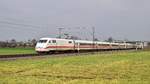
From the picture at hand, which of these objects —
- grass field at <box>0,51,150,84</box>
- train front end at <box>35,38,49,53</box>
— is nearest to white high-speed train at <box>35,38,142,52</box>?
train front end at <box>35,38,49,53</box>

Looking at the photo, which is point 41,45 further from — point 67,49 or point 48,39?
point 67,49

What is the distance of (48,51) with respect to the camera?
189 ft

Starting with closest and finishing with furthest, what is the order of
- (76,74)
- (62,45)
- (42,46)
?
(76,74) → (42,46) → (62,45)

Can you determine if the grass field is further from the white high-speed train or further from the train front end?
the white high-speed train

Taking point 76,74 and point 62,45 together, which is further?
point 62,45

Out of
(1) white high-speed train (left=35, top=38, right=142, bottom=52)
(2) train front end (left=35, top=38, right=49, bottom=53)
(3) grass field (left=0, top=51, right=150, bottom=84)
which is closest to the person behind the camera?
(3) grass field (left=0, top=51, right=150, bottom=84)

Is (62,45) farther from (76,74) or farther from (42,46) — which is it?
(76,74)

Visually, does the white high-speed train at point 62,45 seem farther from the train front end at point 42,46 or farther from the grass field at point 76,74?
the grass field at point 76,74

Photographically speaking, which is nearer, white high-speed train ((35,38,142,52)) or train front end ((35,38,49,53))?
train front end ((35,38,49,53))

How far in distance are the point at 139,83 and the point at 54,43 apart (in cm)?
4359

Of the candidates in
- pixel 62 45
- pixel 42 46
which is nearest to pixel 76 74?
pixel 42 46

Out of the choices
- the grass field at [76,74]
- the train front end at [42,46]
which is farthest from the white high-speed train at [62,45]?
the grass field at [76,74]

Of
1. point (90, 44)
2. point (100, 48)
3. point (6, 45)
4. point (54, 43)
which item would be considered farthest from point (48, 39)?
point (6, 45)

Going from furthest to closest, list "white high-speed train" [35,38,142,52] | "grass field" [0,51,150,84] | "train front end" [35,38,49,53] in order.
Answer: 1. "white high-speed train" [35,38,142,52]
2. "train front end" [35,38,49,53]
3. "grass field" [0,51,150,84]
